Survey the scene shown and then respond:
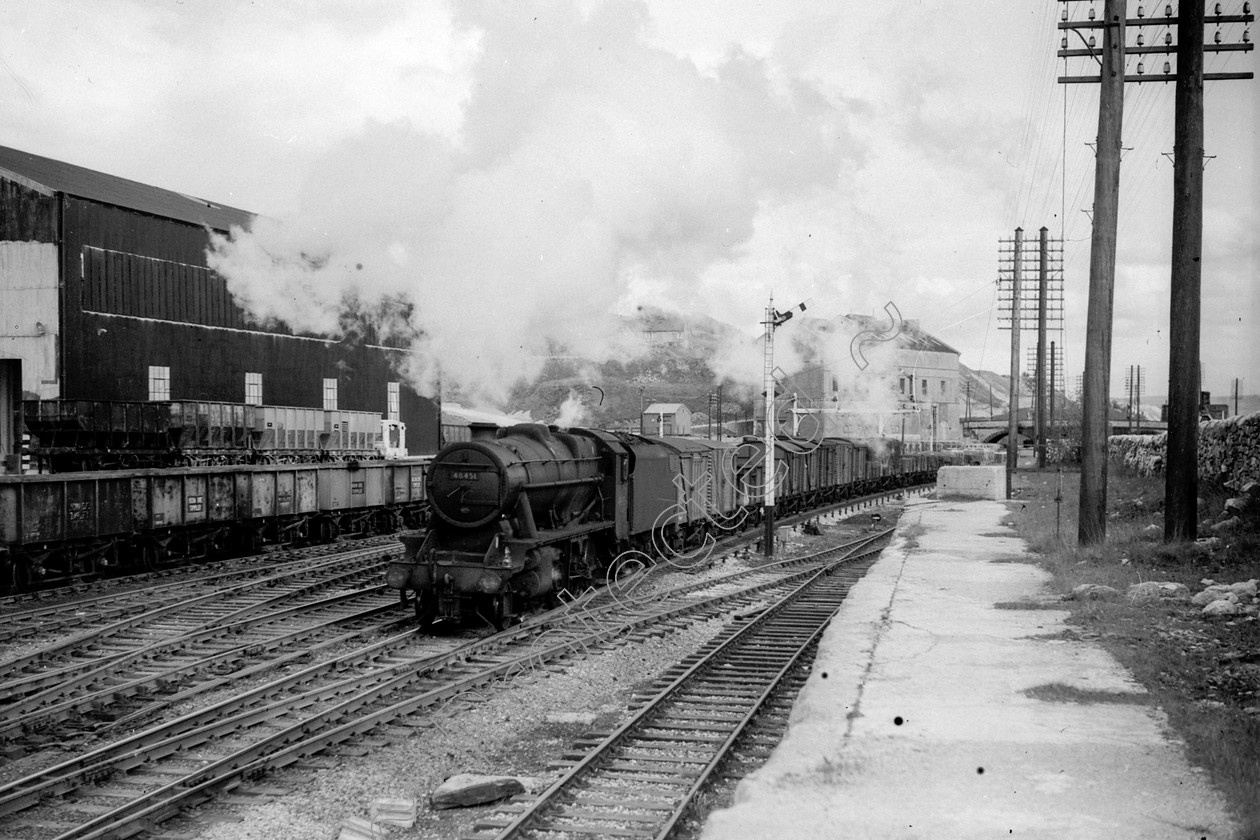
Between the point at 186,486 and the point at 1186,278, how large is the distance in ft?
58.0

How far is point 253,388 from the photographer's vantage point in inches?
1190

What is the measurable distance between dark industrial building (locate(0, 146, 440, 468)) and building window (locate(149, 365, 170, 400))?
3 cm

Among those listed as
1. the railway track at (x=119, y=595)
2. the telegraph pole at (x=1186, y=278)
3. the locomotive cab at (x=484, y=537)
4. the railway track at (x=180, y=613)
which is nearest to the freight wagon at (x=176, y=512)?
the railway track at (x=119, y=595)

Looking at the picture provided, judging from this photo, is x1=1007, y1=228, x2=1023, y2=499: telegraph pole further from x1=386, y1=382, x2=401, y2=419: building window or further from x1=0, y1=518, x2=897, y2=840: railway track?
x1=0, y1=518, x2=897, y2=840: railway track

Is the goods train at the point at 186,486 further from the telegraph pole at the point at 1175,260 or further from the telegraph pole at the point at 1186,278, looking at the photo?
the telegraph pole at the point at 1186,278

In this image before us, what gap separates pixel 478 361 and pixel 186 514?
22.6 ft

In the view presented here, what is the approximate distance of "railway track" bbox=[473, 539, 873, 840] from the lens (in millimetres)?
6254

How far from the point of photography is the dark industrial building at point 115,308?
2527 cm

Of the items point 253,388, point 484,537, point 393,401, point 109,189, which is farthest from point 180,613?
point 393,401

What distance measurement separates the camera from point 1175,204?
13.9 m

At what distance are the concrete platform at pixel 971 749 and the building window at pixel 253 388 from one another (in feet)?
79.8

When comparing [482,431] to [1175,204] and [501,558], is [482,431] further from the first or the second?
[1175,204]

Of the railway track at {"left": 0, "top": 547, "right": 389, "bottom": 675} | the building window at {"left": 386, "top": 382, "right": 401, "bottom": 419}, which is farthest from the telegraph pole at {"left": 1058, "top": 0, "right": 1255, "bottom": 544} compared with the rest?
the building window at {"left": 386, "top": 382, "right": 401, "bottom": 419}

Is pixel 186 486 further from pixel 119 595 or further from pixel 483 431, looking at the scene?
pixel 483 431
